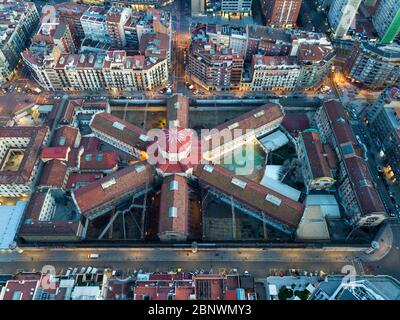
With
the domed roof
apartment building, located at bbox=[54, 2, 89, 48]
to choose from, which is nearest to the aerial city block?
the domed roof

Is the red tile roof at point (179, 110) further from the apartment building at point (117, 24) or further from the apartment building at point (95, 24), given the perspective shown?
the apartment building at point (95, 24)

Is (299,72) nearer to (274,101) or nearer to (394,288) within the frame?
(274,101)

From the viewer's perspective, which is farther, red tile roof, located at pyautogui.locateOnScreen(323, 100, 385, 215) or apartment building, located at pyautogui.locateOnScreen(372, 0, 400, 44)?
apartment building, located at pyautogui.locateOnScreen(372, 0, 400, 44)

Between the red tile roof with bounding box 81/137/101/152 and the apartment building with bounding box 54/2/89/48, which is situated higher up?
the apartment building with bounding box 54/2/89/48

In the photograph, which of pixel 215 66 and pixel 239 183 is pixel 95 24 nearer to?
pixel 215 66

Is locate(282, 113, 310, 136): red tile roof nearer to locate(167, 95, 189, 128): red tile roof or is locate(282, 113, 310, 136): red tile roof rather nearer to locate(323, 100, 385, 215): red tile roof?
locate(323, 100, 385, 215): red tile roof
